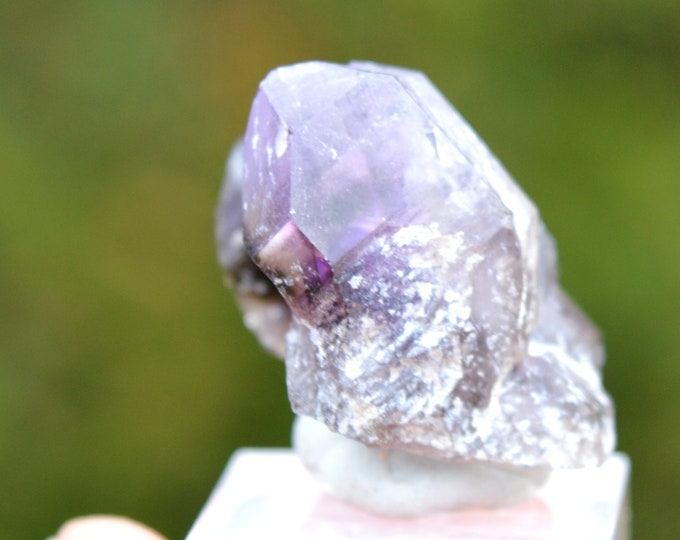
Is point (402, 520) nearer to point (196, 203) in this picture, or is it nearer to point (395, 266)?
point (395, 266)

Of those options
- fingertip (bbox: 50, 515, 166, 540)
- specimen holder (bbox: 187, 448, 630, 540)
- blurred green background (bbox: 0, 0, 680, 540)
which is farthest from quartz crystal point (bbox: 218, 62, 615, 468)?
blurred green background (bbox: 0, 0, 680, 540)

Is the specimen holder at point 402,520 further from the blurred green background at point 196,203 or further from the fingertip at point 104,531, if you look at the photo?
the blurred green background at point 196,203

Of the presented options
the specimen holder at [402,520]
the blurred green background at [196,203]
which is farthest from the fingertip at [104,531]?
the blurred green background at [196,203]

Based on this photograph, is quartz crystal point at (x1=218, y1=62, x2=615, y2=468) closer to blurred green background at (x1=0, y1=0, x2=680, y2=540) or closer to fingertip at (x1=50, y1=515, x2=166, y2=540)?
fingertip at (x1=50, y1=515, x2=166, y2=540)

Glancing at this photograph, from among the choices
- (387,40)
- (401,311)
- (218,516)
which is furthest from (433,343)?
(387,40)

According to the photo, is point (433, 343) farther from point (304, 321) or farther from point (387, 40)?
point (387, 40)
